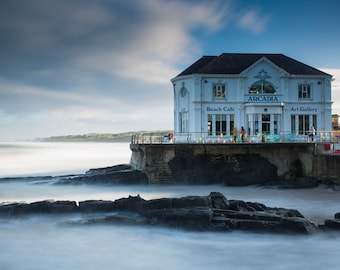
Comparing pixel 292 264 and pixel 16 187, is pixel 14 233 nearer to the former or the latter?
pixel 292 264

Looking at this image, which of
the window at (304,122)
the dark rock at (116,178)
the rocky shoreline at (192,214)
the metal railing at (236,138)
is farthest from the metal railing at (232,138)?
the rocky shoreline at (192,214)

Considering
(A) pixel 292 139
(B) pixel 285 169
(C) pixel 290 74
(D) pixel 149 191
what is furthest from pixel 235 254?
(C) pixel 290 74

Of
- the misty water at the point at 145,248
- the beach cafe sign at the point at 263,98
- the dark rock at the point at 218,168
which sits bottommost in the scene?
the misty water at the point at 145,248

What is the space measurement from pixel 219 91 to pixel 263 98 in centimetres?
322

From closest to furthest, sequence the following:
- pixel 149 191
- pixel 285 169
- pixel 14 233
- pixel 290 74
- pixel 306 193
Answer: pixel 14 233, pixel 306 193, pixel 149 191, pixel 285 169, pixel 290 74

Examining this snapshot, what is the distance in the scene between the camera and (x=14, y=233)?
15875 mm

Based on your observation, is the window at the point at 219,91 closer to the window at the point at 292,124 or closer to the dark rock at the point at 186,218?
the window at the point at 292,124

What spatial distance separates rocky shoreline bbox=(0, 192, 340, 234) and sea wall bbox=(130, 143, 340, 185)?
10443mm

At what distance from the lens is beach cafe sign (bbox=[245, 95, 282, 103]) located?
32.5m

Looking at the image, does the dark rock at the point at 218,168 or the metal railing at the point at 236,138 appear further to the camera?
the metal railing at the point at 236,138

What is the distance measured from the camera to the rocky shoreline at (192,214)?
14.9 meters

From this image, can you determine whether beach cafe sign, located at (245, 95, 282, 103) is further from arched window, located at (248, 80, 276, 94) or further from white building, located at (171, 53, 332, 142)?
arched window, located at (248, 80, 276, 94)

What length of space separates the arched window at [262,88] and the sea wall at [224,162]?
5850 mm

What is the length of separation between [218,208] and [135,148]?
49.9ft
